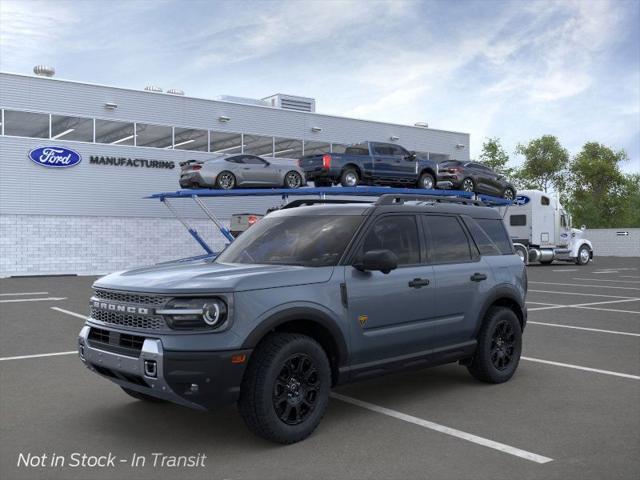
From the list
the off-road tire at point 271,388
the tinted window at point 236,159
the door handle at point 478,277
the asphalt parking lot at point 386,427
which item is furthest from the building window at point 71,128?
the off-road tire at point 271,388

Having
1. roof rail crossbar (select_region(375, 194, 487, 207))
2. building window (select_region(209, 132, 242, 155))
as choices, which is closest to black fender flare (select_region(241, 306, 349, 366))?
roof rail crossbar (select_region(375, 194, 487, 207))

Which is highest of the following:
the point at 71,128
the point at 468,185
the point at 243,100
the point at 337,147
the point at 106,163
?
the point at 243,100

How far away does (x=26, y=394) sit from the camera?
633 centimetres

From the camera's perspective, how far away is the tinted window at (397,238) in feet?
18.8

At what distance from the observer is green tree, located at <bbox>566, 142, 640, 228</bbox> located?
74.2 meters

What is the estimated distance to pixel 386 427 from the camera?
5215 mm

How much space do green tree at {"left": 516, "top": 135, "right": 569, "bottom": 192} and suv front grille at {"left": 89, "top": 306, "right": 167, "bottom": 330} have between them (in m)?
76.9

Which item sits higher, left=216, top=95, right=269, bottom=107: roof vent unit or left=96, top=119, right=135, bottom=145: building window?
left=216, top=95, right=269, bottom=107: roof vent unit

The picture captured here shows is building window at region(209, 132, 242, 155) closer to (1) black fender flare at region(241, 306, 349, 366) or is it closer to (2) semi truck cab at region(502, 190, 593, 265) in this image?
(2) semi truck cab at region(502, 190, 593, 265)

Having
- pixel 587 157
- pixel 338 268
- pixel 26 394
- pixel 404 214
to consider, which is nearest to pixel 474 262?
pixel 404 214

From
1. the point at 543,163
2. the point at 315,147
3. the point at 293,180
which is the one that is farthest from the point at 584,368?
the point at 543,163

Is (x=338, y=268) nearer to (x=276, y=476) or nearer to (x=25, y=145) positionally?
(x=276, y=476)

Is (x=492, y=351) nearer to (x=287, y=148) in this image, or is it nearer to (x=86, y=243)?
(x=86, y=243)

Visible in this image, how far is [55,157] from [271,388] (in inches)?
1029
